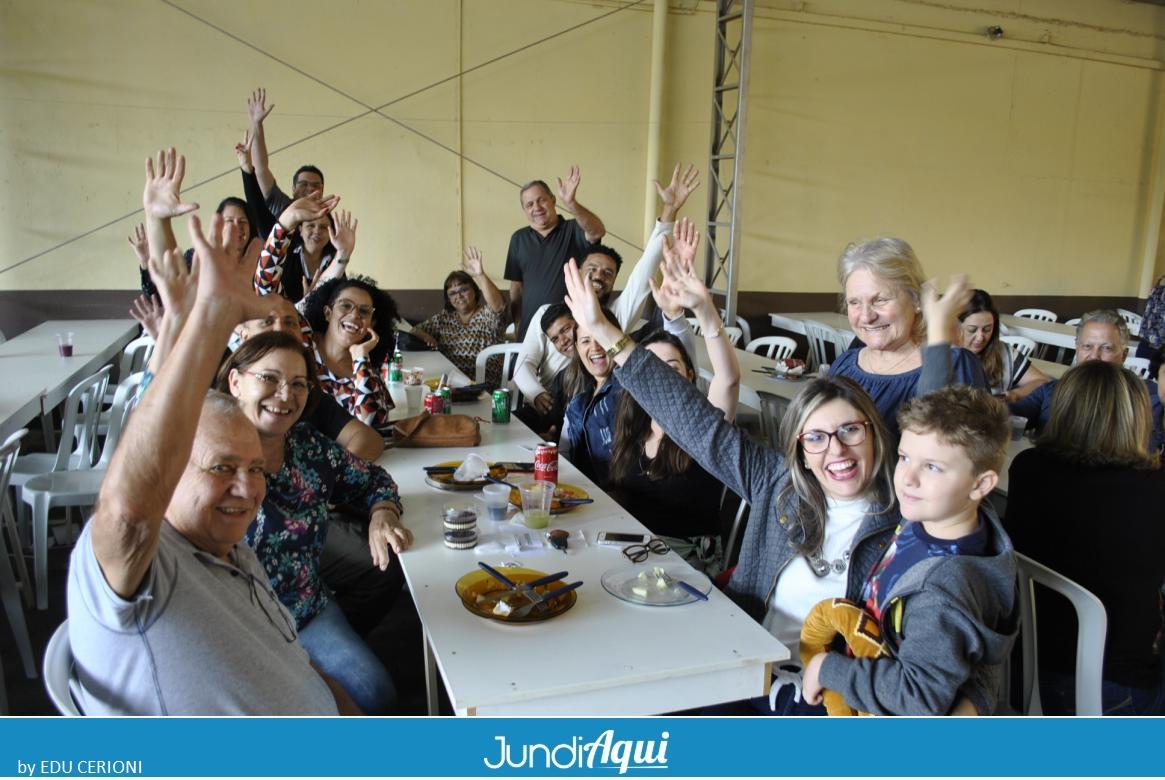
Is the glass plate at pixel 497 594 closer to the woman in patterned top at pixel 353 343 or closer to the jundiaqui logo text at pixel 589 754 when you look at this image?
the jundiaqui logo text at pixel 589 754

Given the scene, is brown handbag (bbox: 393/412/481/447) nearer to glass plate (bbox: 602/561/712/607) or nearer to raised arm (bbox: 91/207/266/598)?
glass plate (bbox: 602/561/712/607)

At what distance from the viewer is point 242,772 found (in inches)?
54.0

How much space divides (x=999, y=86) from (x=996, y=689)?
8496 mm

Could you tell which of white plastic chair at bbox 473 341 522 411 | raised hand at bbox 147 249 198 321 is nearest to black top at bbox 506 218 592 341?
white plastic chair at bbox 473 341 522 411

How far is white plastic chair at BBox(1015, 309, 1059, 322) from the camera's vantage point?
8562 millimetres

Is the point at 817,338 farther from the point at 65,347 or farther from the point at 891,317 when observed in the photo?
the point at 65,347

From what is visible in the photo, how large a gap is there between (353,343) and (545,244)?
2.30 m

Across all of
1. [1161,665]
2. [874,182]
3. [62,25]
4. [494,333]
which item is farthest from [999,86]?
[62,25]

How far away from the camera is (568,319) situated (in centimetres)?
428

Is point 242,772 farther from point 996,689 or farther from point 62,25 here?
point 62,25

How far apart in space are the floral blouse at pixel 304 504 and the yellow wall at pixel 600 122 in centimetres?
479

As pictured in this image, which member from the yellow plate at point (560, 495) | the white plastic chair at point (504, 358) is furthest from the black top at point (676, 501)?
the white plastic chair at point (504, 358)

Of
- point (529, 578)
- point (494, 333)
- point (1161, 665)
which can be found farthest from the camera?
point (494, 333)

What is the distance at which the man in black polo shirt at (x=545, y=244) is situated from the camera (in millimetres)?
5312
